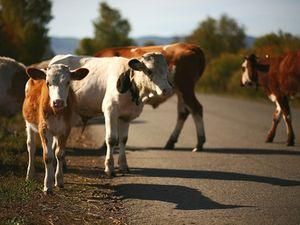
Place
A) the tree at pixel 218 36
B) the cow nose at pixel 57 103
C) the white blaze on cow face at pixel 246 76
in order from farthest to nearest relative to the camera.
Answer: the tree at pixel 218 36 < the white blaze on cow face at pixel 246 76 < the cow nose at pixel 57 103

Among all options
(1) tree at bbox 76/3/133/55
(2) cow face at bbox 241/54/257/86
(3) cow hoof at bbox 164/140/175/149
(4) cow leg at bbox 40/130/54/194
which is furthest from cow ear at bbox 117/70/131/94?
(1) tree at bbox 76/3/133/55

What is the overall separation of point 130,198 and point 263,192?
1955mm

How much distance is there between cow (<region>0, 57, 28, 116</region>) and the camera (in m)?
11.8

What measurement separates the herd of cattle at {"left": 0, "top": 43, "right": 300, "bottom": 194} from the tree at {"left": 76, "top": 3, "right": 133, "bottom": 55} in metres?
46.7

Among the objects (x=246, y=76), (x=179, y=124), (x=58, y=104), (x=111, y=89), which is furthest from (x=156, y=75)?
(x=246, y=76)

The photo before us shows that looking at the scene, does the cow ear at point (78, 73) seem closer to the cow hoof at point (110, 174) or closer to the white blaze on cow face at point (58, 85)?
the white blaze on cow face at point (58, 85)

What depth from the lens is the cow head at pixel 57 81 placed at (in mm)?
8336

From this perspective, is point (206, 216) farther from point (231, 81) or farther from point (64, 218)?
point (231, 81)

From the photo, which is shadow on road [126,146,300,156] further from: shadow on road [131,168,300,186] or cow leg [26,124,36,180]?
cow leg [26,124,36,180]

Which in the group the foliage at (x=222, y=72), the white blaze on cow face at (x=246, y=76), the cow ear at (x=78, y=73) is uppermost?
the cow ear at (x=78, y=73)

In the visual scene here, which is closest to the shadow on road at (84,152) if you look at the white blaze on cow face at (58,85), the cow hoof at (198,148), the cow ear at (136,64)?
the cow hoof at (198,148)

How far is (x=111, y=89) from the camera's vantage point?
34.0 feet

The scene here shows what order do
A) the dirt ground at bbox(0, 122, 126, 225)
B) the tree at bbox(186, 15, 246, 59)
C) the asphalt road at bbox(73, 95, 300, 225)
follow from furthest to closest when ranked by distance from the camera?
the tree at bbox(186, 15, 246, 59) → the asphalt road at bbox(73, 95, 300, 225) → the dirt ground at bbox(0, 122, 126, 225)

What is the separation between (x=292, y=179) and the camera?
9.51 m
